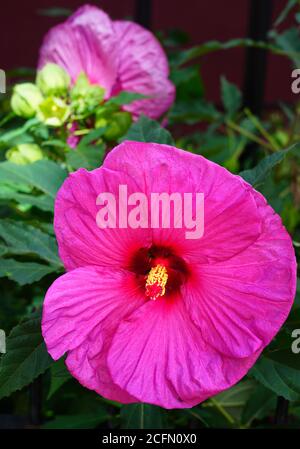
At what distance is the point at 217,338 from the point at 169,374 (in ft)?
0.18

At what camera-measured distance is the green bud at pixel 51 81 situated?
34.7 inches

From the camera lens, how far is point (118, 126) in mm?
896

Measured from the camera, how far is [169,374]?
0.59 metres

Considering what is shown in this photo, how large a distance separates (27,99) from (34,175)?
12cm

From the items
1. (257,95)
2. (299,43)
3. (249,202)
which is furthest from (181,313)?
(257,95)

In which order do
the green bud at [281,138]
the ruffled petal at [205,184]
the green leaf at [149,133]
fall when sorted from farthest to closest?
1. the green bud at [281,138]
2. the green leaf at [149,133]
3. the ruffled petal at [205,184]

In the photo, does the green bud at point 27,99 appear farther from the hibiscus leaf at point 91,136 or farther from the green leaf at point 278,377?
the green leaf at point 278,377

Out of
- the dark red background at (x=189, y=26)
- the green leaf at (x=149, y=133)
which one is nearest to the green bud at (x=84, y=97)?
the green leaf at (x=149, y=133)

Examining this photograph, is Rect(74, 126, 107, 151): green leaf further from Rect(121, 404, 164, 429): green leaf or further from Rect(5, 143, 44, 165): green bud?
Rect(121, 404, 164, 429): green leaf

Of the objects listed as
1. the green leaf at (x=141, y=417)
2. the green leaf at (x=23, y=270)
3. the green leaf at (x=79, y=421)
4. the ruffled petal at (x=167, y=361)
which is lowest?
the green leaf at (x=79, y=421)

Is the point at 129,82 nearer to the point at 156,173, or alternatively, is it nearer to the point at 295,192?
the point at 156,173

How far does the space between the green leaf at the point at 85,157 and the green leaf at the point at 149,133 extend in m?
0.06

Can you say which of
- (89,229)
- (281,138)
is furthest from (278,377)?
(281,138)
